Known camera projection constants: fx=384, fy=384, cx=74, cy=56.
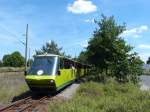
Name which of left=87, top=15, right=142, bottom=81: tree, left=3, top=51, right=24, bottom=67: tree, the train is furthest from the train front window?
left=3, top=51, right=24, bottom=67: tree

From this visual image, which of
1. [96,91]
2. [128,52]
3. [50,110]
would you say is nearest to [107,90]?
[96,91]

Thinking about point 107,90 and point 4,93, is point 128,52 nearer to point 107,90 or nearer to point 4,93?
point 107,90

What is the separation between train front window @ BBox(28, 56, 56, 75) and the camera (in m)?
25.3

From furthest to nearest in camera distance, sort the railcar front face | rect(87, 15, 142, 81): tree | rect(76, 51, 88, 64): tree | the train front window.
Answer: rect(76, 51, 88, 64): tree
rect(87, 15, 142, 81): tree
the train front window
the railcar front face

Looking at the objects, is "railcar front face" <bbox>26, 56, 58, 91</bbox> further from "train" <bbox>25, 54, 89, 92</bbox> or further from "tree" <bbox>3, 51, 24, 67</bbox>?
"tree" <bbox>3, 51, 24, 67</bbox>

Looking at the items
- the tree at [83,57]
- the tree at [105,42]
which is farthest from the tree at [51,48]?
the tree at [105,42]

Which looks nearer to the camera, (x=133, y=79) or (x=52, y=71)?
(x=52, y=71)

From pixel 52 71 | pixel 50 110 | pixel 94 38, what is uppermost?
pixel 94 38

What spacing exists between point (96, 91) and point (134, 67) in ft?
53.3

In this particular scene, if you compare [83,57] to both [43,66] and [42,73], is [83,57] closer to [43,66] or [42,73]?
[43,66]

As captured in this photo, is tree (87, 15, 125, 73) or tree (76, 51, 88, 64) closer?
tree (87, 15, 125, 73)

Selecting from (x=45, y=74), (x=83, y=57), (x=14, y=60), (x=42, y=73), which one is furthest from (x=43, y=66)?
(x=14, y=60)

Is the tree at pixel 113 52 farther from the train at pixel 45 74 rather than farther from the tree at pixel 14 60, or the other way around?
the tree at pixel 14 60

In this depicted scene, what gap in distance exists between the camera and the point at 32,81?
24.8 m
